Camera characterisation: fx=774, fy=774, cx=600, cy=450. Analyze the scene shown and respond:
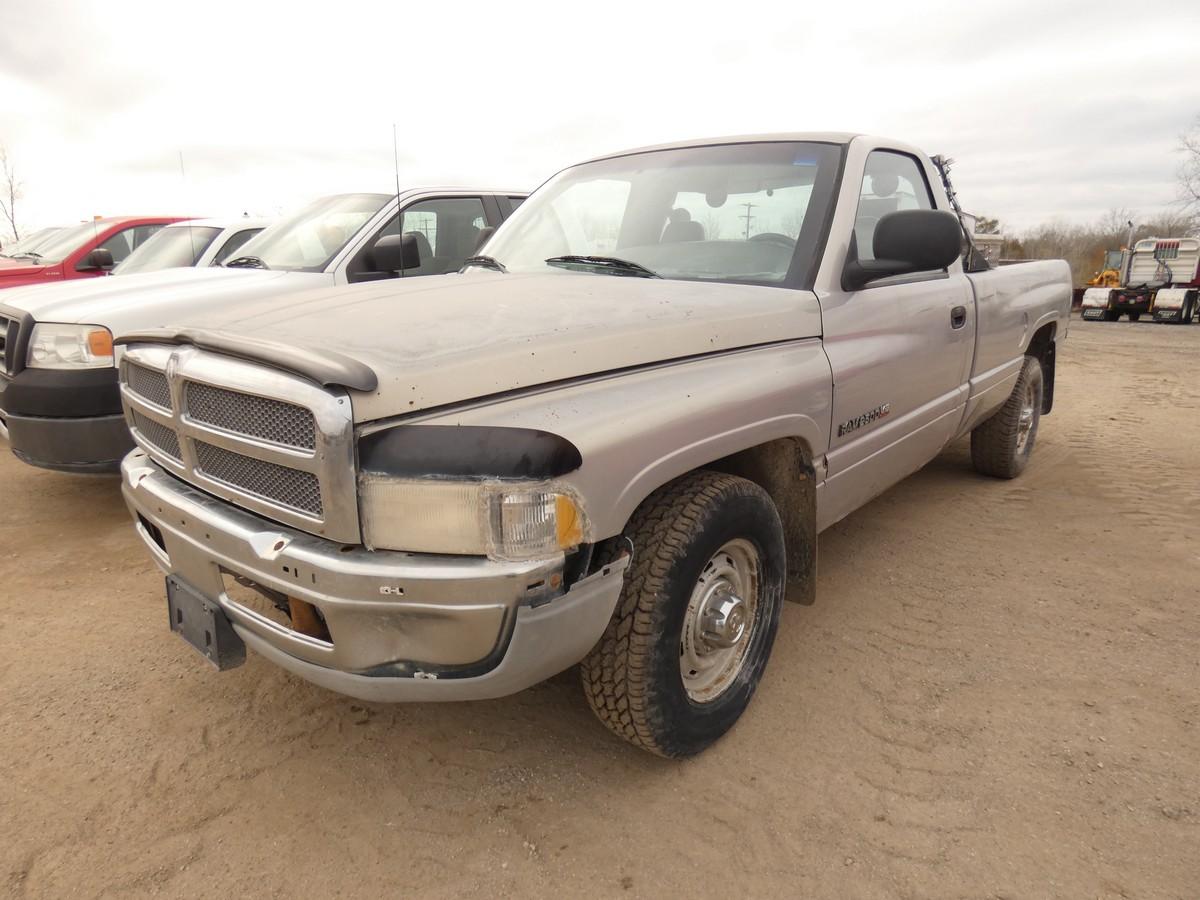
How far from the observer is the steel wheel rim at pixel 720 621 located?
2.29 metres

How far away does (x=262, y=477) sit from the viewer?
6.23 feet

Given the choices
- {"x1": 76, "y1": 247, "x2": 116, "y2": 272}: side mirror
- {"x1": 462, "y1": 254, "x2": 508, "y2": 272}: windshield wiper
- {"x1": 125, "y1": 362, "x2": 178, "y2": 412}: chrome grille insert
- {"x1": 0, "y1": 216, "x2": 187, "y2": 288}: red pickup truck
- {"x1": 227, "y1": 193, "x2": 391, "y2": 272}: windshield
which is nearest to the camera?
{"x1": 125, "y1": 362, "x2": 178, "y2": 412}: chrome grille insert

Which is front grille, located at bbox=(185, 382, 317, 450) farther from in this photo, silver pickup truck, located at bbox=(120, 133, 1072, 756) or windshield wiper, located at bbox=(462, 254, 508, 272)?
windshield wiper, located at bbox=(462, 254, 508, 272)

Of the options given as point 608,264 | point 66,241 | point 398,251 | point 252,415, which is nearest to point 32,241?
point 66,241

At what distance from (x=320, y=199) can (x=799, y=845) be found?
17.5 ft

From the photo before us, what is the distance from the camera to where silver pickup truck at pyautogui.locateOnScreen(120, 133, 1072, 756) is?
1.68 m

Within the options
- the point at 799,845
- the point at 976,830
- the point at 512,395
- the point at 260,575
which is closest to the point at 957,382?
the point at 976,830

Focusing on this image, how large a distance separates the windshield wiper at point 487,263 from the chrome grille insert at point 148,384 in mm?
1387

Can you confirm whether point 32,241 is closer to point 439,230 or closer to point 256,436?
point 439,230

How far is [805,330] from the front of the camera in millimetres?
2572

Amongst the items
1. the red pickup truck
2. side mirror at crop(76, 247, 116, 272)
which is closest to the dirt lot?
side mirror at crop(76, 247, 116, 272)

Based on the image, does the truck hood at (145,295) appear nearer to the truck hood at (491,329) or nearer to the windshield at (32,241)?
the truck hood at (491,329)

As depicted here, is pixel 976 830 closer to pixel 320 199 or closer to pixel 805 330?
pixel 805 330

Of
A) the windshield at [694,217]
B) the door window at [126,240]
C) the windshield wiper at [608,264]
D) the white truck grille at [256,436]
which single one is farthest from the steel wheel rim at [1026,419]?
the door window at [126,240]
